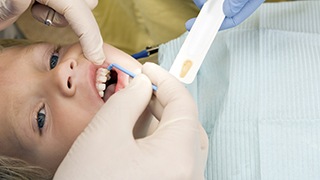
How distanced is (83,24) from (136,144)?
380 millimetres

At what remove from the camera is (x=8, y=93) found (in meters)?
1.21

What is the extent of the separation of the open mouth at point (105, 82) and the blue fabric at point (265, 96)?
0.75 feet

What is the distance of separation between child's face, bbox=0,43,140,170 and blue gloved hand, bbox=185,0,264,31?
28 cm

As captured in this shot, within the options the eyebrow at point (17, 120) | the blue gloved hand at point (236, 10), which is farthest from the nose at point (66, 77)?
the blue gloved hand at point (236, 10)

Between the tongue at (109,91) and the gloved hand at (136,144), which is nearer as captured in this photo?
the gloved hand at (136,144)

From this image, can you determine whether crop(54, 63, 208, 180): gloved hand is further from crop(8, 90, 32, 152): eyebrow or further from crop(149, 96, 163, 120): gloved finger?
crop(8, 90, 32, 152): eyebrow

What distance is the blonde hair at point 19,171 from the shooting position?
1092mm

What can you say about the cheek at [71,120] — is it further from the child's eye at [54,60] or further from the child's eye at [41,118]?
the child's eye at [54,60]

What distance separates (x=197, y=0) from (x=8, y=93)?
22.0 inches

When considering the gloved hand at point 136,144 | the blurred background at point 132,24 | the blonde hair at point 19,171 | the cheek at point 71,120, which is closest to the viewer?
the gloved hand at point 136,144

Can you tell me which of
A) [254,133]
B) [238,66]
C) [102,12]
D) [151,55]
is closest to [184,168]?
[254,133]

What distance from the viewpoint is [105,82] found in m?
1.23

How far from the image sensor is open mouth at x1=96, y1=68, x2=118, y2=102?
1.20m

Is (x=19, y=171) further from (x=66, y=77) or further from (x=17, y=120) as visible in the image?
(x=66, y=77)
